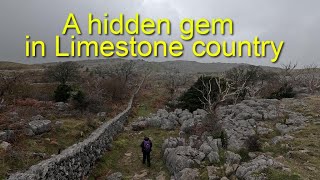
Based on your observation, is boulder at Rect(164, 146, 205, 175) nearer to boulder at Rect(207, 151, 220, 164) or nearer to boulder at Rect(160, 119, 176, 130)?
boulder at Rect(207, 151, 220, 164)

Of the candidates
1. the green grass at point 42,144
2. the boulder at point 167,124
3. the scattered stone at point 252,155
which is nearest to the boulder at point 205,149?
the scattered stone at point 252,155

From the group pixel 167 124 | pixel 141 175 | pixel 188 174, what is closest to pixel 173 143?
pixel 141 175

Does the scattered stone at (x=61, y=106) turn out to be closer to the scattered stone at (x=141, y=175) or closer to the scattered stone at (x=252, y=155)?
the scattered stone at (x=141, y=175)

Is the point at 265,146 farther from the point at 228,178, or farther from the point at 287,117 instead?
the point at 287,117

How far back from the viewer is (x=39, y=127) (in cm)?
2328

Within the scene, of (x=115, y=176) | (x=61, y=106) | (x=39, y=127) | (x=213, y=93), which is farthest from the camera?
(x=213, y=93)

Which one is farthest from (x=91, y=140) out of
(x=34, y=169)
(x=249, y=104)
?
(x=249, y=104)

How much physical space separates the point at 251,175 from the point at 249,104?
24.0 metres

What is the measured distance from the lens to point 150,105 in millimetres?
55562

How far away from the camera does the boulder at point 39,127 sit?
2296cm

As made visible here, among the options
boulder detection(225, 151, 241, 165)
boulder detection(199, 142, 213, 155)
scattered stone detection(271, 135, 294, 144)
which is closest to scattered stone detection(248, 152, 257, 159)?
boulder detection(225, 151, 241, 165)

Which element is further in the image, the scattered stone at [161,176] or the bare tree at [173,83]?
the bare tree at [173,83]

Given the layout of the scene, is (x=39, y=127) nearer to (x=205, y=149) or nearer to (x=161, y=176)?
(x=161, y=176)

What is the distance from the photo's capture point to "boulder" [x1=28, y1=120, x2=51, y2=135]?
22959 mm
